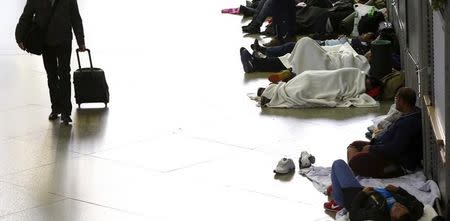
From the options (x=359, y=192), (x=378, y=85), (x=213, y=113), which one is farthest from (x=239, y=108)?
(x=359, y=192)

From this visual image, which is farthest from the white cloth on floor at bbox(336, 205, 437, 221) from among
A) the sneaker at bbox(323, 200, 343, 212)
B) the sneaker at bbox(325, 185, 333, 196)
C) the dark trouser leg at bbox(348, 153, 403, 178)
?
the dark trouser leg at bbox(348, 153, 403, 178)

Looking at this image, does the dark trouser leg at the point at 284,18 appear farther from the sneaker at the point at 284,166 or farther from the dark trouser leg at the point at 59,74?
the sneaker at the point at 284,166

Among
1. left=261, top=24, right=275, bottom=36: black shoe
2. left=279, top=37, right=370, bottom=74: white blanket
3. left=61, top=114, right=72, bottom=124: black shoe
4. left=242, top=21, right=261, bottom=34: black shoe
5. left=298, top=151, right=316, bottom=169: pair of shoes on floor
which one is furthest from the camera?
left=242, top=21, right=261, bottom=34: black shoe

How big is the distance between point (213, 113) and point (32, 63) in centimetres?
503

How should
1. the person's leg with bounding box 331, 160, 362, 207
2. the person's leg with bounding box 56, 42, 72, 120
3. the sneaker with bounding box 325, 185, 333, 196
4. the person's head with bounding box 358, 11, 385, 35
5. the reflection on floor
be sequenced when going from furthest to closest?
the person's head with bounding box 358, 11, 385, 35, the person's leg with bounding box 56, 42, 72, 120, the reflection on floor, the sneaker with bounding box 325, 185, 333, 196, the person's leg with bounding box 331, 160, 362, 207

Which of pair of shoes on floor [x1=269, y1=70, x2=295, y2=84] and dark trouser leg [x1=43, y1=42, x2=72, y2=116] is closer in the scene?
dark trouser leg [x1=43, y1=42, x2=72, y2=116]

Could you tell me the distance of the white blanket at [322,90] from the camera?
13.2 metres

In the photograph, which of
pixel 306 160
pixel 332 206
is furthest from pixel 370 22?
pixel 332 206

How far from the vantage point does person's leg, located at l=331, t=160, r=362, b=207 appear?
8653 millimetres

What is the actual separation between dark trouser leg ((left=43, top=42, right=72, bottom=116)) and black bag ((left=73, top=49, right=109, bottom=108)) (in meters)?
0.40

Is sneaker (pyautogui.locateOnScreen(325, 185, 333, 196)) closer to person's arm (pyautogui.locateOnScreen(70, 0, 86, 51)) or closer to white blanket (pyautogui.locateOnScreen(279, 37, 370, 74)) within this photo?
person's arm (pyautogui.locateOnScreen(70, 0, 86, 51))

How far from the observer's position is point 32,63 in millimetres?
16969

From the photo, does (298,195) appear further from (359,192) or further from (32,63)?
(32,63)

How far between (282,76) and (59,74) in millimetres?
3330
